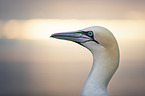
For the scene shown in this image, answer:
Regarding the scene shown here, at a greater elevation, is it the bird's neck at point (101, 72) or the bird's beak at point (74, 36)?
the bird's beak at point (74, 36)

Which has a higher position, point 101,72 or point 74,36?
point 74,36

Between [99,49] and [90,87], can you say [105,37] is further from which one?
[90,87]

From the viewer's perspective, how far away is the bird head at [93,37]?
3.14 feet

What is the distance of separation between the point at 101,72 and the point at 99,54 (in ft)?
0.25

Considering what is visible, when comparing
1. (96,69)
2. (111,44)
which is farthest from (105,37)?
(96,69)

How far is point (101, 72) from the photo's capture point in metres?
0.98

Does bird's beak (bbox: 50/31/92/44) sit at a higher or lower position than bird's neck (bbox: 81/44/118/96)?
higher

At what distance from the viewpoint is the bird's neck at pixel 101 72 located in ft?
3.19

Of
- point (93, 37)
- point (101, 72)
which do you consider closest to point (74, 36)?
point (93, 37)

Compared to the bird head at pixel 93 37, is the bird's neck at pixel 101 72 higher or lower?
lower

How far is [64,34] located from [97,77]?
0.23 m

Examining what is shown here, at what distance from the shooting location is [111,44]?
964mm

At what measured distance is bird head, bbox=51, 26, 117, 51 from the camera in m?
0.96

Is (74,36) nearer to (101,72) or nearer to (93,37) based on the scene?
(93,37)
